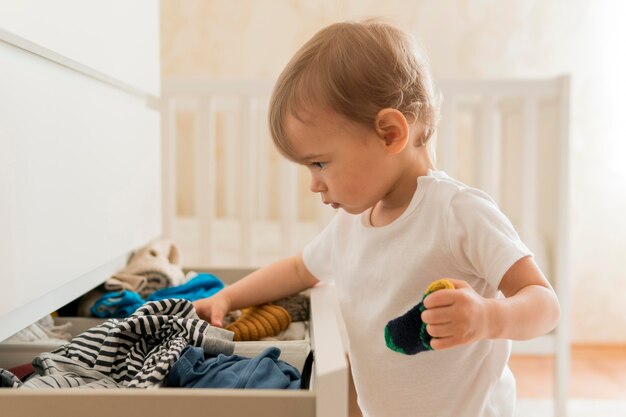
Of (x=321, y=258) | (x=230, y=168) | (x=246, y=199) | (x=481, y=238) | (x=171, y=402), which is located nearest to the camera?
(x=171, y=402)

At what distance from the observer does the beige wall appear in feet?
9.32

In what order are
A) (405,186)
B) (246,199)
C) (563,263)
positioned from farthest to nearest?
1. (246,199)
2. (563,263)
3. (405,186)

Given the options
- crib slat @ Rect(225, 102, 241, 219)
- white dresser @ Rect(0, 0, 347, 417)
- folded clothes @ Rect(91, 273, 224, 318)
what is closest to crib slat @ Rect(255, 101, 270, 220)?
crib slat @ Rect(225, 102, 241, 219)

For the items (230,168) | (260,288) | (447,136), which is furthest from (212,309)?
(230,168)

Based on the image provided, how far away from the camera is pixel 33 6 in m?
0.79

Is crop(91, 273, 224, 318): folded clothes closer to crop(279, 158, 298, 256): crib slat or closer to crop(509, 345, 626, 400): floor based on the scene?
crop(279, 158, 298, 256): crib slat

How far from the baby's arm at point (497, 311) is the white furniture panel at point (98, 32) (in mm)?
523

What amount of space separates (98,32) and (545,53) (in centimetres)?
228

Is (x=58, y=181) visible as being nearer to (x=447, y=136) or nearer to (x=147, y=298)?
(x=147, y=298)

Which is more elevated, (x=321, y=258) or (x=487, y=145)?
(x=487, y=145)

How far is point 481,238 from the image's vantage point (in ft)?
2.63

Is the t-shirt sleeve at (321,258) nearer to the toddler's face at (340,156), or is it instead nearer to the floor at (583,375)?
the toddler's face at (340,156)

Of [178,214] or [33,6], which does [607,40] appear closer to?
[178,214]

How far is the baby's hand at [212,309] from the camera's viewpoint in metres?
0.94
